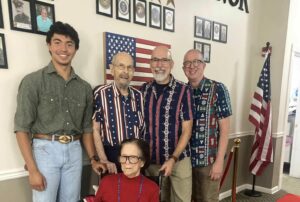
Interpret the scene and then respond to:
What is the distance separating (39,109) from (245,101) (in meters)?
2.92

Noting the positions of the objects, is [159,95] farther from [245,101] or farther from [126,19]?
[245,101]

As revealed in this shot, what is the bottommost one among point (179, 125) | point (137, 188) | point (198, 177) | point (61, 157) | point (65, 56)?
point (198, 177)

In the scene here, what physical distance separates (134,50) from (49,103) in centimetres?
99

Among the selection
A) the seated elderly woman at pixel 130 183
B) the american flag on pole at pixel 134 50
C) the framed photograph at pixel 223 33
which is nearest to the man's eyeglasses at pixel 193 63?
the american flag on pole at pixel 134 50

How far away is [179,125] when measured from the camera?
198cm

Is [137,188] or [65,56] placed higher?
[65,56]

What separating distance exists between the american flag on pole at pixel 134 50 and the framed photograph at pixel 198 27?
25.1 inches

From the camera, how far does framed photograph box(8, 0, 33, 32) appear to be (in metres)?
1.71

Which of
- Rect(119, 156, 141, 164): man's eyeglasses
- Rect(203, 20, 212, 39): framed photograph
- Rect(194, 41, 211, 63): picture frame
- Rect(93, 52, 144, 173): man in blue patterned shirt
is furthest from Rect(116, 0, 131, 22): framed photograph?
Rect(119, 156, 141, 164): man's eyeglasses

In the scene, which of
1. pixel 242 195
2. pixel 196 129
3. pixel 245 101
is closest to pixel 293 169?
pixel 242 195

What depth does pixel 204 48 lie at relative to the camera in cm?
309

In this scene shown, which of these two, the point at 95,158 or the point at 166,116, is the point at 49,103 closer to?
the point at 95,158

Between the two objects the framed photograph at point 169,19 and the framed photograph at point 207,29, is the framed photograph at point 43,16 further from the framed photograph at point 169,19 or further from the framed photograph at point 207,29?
the framed photograph at point 207,29

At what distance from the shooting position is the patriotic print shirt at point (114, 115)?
185cm
